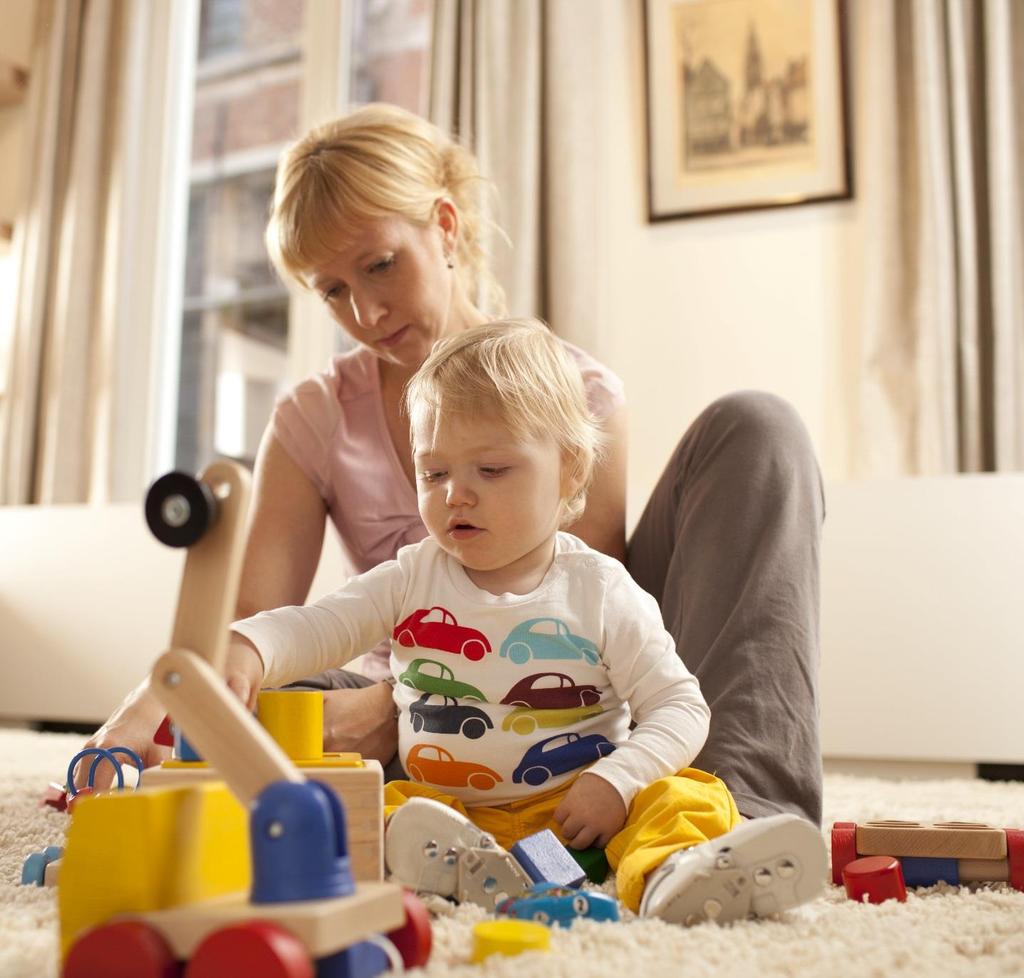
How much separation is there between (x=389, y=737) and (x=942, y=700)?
1.25m

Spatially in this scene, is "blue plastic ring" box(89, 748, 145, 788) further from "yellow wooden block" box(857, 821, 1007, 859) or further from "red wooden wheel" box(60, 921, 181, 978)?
"yellow wooden block" box(857, 821, 1007, 859)

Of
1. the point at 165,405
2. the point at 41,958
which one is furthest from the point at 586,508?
the point at 165,405

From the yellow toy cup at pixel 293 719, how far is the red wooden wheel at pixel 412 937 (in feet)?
0.52

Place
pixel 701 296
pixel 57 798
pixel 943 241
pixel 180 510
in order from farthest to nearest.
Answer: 1. pixel 701 296
2. pixel 943 241
3. pixel 57 798
4. pixel 180 510

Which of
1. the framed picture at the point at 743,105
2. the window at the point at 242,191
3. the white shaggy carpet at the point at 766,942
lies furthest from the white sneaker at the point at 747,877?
the window at the point at 242,191

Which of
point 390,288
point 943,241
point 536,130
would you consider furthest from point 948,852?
point 536,130

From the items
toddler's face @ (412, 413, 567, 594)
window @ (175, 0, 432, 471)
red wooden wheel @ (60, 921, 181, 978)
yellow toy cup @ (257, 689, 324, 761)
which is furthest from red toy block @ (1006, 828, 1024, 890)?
window @ (175, 0, 432, 471)

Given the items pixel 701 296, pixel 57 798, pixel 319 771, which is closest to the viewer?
pixel 319 771

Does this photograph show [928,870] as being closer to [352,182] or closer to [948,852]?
[948,852]

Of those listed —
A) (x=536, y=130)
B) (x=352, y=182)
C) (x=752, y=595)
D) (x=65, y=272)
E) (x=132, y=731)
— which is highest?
(x=536, y=130)

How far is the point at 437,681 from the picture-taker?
915 mm

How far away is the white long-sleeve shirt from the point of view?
89 centimetres

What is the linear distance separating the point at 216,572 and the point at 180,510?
4 centimetres

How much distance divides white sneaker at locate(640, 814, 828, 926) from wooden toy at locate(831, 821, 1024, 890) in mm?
206
